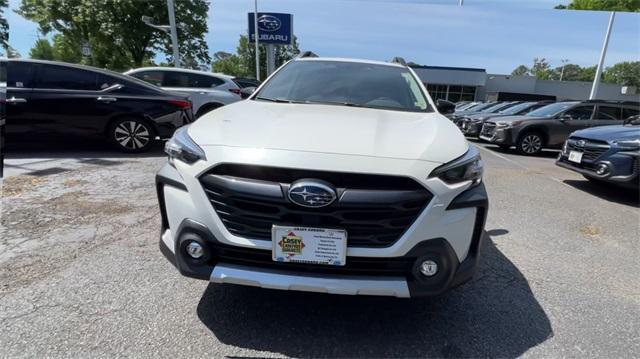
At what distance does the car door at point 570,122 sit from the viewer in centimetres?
1005

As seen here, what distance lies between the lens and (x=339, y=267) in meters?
1.90

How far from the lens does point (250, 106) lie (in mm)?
2855

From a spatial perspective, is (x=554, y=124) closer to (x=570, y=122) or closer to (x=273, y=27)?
(x=570, y=122)

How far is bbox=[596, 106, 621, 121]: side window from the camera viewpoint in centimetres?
1019

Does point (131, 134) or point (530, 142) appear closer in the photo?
point (131, 134)

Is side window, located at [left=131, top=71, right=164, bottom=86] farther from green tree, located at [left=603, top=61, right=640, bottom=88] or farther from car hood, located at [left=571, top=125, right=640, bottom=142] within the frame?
green tree, located at [left=603, top=61, right=640, bottom=88]

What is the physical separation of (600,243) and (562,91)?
5662 cm

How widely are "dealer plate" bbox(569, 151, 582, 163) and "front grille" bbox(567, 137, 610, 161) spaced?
0.17ft

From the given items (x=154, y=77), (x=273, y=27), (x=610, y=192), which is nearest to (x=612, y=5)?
(x=273, y=27)

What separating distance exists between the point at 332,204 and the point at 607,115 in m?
11.6

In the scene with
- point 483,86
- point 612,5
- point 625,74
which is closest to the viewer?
point 612,5

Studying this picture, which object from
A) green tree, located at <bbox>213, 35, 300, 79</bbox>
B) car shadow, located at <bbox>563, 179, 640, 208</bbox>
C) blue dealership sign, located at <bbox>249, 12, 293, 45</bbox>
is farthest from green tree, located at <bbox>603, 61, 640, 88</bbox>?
car shadow, located at <bbox>563, 179, 640, 208</bbox>

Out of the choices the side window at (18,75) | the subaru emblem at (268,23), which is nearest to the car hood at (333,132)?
the side window at (18,75)

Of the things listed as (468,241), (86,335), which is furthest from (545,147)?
(86,335)
